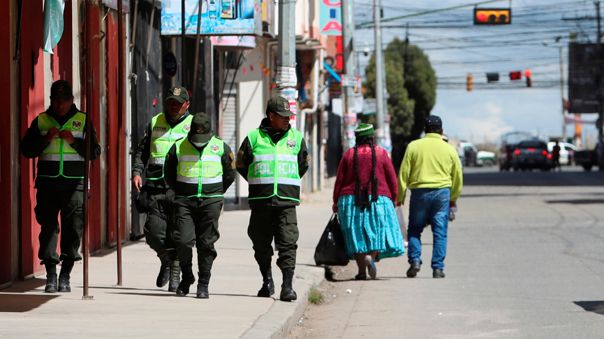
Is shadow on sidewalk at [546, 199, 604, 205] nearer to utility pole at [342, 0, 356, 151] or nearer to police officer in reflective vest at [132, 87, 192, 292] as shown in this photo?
utility pole at [342, 0, 356, 151]

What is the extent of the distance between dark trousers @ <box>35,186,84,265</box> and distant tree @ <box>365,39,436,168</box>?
3340 inches

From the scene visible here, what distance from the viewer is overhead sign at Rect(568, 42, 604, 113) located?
352ft

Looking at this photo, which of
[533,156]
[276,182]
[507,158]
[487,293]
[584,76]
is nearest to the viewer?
[276,182]

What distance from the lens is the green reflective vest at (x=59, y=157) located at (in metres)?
12.6

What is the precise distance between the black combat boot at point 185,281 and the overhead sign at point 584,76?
94.9 metres

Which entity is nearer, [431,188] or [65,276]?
[65,276]

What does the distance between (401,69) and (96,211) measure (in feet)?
282

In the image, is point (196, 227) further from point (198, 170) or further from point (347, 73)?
point (347, 73)

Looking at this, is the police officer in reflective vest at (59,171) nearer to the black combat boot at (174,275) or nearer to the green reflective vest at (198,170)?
the green reflective vest at (198,170)

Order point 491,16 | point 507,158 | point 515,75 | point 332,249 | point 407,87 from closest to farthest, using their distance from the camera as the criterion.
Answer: point 332,249 → point 491,16 → point 507,158 → point 515,75 → point 407,87

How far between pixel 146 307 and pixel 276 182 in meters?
1.66

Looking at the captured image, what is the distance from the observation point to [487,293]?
14.4 meters

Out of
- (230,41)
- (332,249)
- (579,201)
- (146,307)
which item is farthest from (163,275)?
(579,201)

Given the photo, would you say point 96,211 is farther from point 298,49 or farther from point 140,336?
point 298,49
